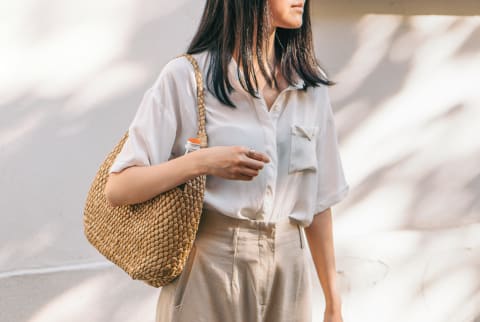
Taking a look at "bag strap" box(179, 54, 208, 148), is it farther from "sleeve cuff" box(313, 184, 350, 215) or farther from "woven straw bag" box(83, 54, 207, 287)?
"sleeve cuff" box(313, 184, 350, 215)

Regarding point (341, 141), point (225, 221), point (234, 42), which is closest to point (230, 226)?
point (225, 221)

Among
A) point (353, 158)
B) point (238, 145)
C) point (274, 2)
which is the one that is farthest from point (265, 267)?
point (353, 158)

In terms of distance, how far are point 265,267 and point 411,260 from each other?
9.94ft

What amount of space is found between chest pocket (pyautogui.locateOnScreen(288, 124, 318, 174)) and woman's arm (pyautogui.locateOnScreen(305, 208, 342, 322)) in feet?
0.76

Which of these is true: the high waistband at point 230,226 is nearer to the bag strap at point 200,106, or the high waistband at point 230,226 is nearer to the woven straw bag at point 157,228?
the woven straw bag at point 157,228

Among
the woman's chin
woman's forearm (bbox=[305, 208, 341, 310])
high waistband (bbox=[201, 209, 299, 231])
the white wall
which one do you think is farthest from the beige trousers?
the white wall

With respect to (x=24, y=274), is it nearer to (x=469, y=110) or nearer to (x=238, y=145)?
(x=238, y=145)

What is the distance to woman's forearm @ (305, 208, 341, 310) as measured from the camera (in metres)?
2.67

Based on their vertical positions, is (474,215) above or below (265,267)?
below

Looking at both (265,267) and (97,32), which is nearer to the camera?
(265,267)

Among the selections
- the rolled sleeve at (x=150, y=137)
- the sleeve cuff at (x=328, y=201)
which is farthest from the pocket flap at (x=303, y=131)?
the rolled sleeve at (x=150, y=137)

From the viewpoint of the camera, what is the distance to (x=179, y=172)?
7.39 ft

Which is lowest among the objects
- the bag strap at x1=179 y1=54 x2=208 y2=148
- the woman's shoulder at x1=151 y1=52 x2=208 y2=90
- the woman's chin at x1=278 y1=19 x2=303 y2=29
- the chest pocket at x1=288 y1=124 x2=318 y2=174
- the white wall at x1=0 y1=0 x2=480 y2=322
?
the white wall at x1=0 y1=0 x2=480 y2=322

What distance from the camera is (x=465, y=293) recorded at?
215 inches
